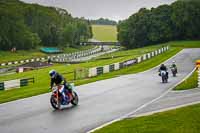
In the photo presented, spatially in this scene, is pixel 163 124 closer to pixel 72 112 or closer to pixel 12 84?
pixel 72 112

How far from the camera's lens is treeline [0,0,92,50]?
11389 cm

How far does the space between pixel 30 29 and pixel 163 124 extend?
404ft

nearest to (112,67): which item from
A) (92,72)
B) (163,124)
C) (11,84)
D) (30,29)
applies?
(92,72)

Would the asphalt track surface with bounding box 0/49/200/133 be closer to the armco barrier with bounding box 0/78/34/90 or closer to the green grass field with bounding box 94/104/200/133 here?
the green grass field with bounding box 94/104/200/133

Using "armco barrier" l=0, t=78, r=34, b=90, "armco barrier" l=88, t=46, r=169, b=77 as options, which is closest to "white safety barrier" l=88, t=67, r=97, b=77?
"armco barrier" l=88, t=46, r=169, b=77

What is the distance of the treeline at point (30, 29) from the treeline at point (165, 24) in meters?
29.9

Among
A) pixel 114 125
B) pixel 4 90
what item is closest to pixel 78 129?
pixel 114 125

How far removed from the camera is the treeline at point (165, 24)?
11519cm

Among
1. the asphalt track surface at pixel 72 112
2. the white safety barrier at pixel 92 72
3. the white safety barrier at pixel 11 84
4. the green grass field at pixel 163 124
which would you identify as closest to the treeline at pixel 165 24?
the white safety barrier at pixel 92 72

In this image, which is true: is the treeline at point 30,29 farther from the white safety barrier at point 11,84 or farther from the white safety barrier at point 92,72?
the white safety barrier at point 11,84

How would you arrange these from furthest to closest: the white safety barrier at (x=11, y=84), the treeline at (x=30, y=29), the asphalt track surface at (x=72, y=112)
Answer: the treeline at (x=30, y=29), the white safety barrier at (x=11, y=84), the asphalt track surface at (x=72, y=112)

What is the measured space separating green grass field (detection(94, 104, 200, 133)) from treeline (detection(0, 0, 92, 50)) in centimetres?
9710

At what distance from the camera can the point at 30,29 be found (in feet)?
434

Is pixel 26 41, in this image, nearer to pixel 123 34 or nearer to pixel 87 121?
pixel 123 34
